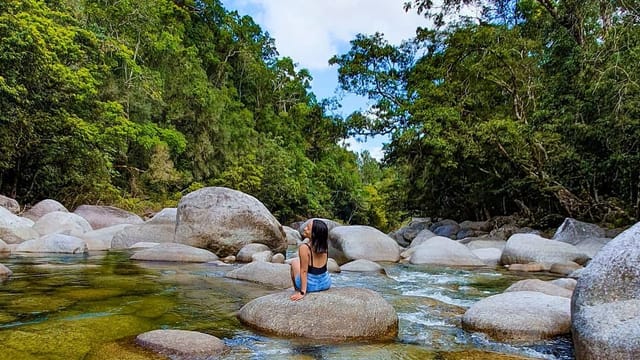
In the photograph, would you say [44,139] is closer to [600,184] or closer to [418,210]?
[600,184]

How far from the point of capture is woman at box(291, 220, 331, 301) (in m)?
4.79

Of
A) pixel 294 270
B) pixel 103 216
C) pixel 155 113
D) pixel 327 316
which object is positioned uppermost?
pixel 155 113

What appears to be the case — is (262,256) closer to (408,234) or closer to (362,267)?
(362,267)

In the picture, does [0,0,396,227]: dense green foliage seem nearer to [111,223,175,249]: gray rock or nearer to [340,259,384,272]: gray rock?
[111,223,175,249]: gray rock

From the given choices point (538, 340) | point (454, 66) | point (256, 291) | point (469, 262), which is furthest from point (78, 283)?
point (454, 66)

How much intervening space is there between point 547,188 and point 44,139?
1519 cm

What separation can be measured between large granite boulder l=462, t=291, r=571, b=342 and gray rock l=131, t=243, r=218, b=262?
5.97 m

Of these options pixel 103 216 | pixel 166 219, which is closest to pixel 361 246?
pixel 166 219

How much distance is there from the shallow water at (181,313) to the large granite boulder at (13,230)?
2.24m

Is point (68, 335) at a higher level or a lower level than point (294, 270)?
lower

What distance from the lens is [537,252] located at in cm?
1041

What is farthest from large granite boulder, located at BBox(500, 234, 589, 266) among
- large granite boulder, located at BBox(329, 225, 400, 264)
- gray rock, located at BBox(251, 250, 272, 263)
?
gray rock, located at BBox(251, 250, 272, 263)

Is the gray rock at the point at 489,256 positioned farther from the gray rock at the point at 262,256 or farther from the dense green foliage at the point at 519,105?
the gray rock at the point at 262,256

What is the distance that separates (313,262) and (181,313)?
1414mm
